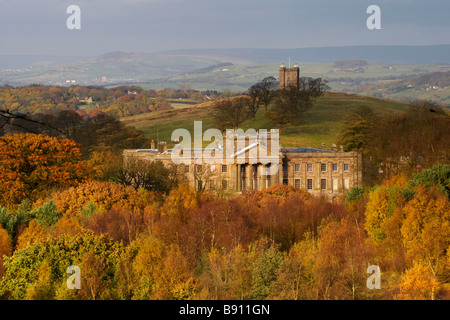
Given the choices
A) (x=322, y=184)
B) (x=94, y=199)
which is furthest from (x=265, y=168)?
(x=94, y=199)

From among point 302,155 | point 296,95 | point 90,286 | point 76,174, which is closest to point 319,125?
point 296,95

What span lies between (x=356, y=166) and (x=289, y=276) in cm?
6394

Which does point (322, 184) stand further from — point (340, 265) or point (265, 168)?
point (340, 265)

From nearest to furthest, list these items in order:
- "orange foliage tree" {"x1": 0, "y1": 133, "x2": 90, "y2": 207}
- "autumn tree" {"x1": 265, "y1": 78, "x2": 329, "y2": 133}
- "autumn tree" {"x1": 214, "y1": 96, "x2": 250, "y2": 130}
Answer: "orange foliage tree" {"x1": 0, "y1": 133, "x2": 90, "y2": 207}
"autumn tree" {"x1": 265, "y1": 78, "x2": 329, "y2": 133}
"autumn tree" {"x1": 214, "y1": 96, "x2": 250, "y2": 130}

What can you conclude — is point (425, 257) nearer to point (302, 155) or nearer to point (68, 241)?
point (68, 241)

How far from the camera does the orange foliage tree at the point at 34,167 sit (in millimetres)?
73688

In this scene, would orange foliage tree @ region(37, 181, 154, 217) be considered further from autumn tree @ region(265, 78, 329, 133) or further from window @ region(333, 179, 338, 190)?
autumn tree @ region(265, 78, 329, 133)

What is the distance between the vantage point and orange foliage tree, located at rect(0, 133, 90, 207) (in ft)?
242

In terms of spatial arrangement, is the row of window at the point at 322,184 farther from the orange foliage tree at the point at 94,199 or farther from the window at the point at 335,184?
the orange foliage tree at the point at 94,199

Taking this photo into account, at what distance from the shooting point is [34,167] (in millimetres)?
78062

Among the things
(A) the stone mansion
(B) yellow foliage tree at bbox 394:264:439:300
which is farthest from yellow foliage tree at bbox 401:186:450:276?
(A) the stone mansion

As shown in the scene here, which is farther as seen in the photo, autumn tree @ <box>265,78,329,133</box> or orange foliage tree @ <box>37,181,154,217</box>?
autumn tree @ <box>265,78,329,133</box>

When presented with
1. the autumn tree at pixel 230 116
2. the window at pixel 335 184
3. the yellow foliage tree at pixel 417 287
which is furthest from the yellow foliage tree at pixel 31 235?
the autumn tree at pixel 230 116
